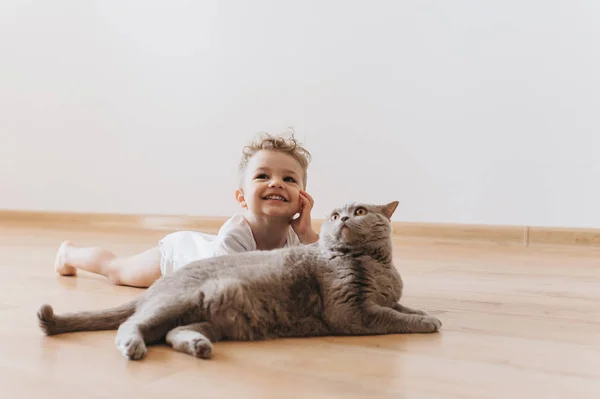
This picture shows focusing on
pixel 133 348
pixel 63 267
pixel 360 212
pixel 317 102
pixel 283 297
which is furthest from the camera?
pixel 317 102

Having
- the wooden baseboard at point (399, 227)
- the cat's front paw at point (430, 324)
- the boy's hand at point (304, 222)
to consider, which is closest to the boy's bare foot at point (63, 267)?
the boy's hand at point (304, 222)

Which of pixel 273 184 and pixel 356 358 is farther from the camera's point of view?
pixel 273 184

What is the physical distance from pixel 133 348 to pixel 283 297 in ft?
1.01

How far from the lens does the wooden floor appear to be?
0.96 metres

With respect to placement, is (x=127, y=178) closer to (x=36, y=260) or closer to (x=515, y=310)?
(x=36, y=260)

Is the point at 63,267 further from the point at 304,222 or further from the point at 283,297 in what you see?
the point at 283,297

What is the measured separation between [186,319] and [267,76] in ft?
8.28

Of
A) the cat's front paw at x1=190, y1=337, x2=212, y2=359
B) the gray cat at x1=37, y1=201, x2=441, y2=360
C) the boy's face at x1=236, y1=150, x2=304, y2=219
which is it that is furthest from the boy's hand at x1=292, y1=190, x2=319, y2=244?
the cat's front paw at x1=190, y1=337, x2=212, y2=359

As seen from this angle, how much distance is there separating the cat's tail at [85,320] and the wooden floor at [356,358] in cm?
2

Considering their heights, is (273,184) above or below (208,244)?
above

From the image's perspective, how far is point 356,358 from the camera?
1135mm

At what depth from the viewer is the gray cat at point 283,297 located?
122 centimetres

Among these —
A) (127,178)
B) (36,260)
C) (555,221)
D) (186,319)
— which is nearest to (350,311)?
(186,319)

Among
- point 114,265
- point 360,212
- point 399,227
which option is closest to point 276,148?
point 360,212
